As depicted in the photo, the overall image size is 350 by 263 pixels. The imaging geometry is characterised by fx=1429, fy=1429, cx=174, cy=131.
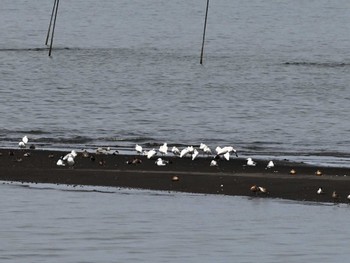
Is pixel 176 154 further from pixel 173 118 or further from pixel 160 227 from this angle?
pixel 173 118

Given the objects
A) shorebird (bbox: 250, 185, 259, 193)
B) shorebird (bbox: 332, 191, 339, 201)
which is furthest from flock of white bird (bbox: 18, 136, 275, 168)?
shorebird (bbox: 332, 191, 339, 201)

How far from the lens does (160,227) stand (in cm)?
2205

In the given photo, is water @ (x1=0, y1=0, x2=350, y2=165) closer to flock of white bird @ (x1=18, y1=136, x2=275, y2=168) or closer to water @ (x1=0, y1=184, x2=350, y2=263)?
flock of white bird @ (x1=18, y1=136, x2=275, y2=168)

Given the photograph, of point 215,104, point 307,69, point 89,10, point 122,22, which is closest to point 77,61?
point 307,69

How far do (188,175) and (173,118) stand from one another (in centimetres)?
1928

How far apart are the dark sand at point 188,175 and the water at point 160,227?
666mm

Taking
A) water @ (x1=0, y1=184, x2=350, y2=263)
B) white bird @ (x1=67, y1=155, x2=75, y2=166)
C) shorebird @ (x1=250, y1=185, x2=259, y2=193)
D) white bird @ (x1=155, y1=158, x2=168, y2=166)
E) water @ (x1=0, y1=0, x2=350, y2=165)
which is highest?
water @ (x1=0, y1=0, x2=350, y2=165)

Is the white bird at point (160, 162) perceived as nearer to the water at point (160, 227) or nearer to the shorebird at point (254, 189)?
the water at point (160, 227)

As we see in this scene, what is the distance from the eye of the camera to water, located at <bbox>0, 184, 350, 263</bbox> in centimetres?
1978

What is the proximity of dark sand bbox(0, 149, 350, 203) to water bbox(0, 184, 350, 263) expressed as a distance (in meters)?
0.67

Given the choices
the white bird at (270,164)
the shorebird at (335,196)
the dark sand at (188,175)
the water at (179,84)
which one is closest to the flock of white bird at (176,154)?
the white bird at (270,164)

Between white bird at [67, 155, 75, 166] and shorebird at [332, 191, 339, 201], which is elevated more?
white bird at [67, 155, 75, 166]

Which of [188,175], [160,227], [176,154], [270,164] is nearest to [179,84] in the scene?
[176,154]

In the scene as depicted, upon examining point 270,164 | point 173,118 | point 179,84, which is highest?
point 179,84
